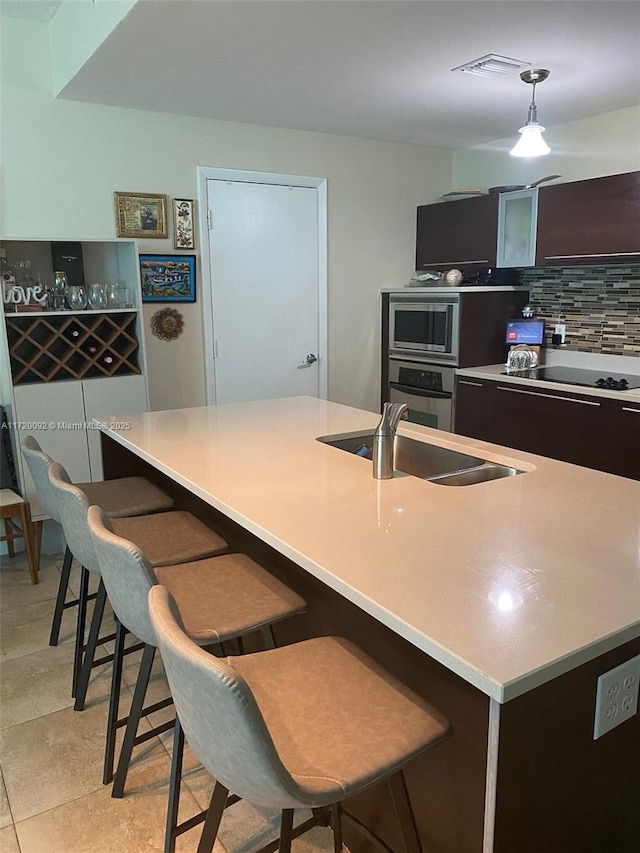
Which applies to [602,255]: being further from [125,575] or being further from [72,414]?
[125,575]

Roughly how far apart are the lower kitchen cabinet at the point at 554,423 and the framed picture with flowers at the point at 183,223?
1956 mm

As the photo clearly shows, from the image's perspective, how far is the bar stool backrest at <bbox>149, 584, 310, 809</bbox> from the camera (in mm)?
1001

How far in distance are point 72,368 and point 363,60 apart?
2.12 metres

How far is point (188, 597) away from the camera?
1728mm

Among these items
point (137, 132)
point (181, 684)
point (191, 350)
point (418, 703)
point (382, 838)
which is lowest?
point (382, 838)

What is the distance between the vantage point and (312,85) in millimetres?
3248

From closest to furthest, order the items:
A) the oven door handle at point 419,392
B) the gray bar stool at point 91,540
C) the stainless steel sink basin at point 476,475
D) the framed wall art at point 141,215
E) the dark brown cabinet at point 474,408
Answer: the gray bar stool at point 91,540, the stainless steel sink basin at point 476,475, the framed wall art at point 141,215, the dark brown cabinet at point 474,408, the oven door handle at point 419,392

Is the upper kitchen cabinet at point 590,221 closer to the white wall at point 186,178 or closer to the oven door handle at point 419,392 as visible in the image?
the oven door handle at point 419,392

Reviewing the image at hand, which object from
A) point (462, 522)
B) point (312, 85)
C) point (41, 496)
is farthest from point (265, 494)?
point (312, 85)

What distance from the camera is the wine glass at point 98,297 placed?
3541 millimetres

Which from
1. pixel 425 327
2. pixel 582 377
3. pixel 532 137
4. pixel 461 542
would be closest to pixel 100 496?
pixel 461 542

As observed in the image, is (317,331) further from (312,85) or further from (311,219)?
(312,85)

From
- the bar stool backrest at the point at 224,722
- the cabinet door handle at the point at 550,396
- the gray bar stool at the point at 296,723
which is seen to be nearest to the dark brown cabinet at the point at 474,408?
the cabinet door handle at the point at 550,396

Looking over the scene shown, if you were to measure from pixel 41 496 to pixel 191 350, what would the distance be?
188 cm
